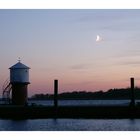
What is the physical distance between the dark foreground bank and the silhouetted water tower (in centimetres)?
330

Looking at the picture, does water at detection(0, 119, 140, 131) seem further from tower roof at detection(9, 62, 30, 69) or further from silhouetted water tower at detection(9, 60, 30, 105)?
tower roof at detection(9, 62, 30, 69)

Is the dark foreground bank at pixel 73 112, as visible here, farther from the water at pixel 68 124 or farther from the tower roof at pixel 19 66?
the tower roof at pixel 19 66

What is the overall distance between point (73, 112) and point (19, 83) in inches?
209

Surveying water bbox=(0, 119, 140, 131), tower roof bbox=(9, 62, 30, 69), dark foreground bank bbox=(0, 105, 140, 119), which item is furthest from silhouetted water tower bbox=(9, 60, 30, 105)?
dark foreground bank bbox=(0, 105, 140, 119)

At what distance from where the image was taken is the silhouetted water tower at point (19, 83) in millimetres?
30656

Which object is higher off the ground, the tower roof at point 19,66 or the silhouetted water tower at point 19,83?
the tower roof at point 19,66

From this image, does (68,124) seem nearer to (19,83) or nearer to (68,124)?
(68,124)

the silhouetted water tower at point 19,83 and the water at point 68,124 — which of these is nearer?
the water at point 68,124

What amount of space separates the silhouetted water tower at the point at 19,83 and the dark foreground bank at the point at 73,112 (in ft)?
10.8

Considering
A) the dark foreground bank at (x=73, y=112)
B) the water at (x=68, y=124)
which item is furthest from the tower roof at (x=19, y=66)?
the dark foreground bank at (x=73, y=112)

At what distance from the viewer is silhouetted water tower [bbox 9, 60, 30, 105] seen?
101ft
